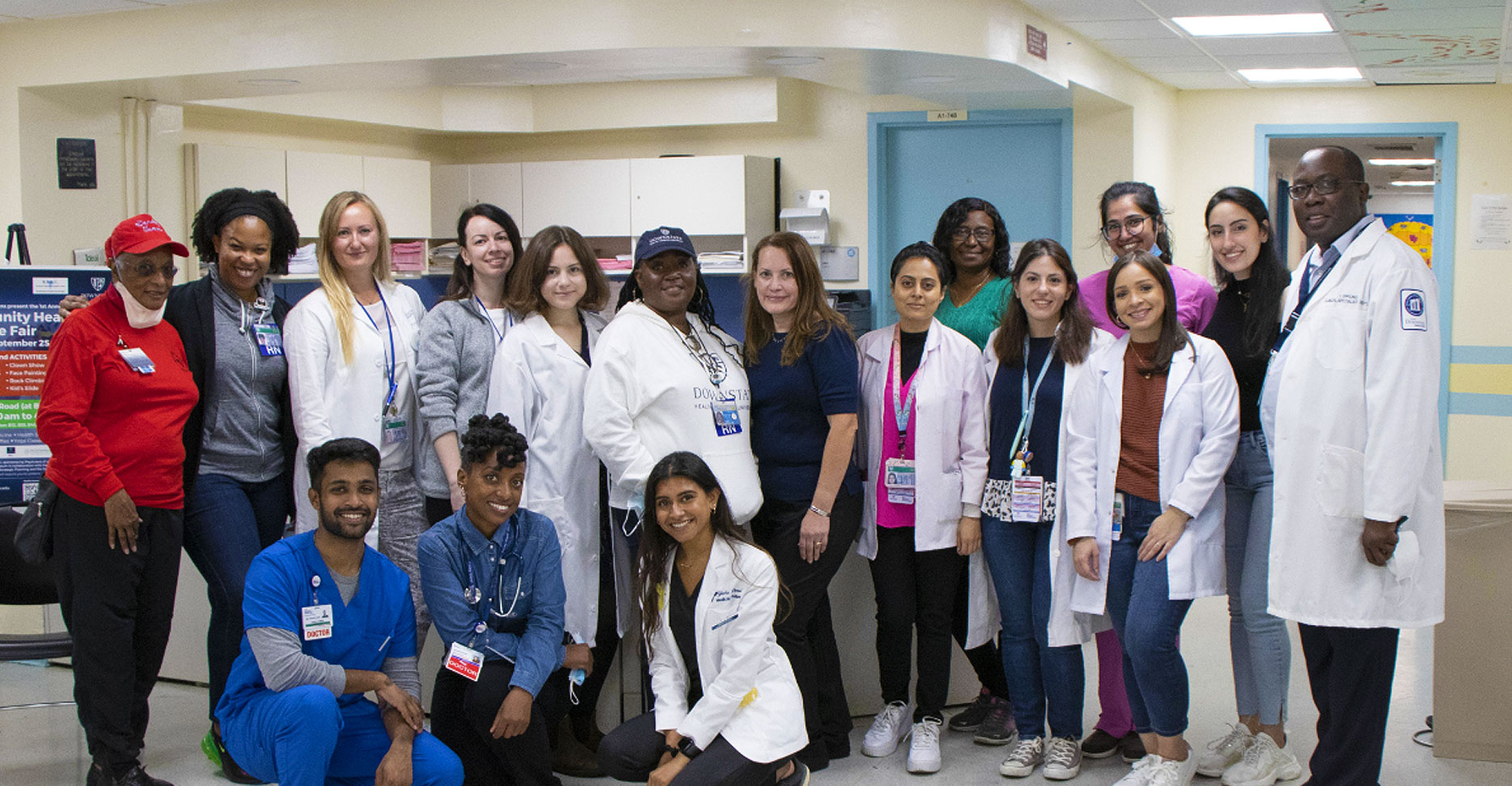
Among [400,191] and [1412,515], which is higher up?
[400,191]

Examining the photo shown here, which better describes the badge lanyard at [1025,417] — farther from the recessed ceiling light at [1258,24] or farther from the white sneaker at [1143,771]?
the recessed ceiling light at [1258,24]

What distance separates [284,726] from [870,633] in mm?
1801

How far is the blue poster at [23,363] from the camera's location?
4.13 m

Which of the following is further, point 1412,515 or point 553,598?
point 553,598

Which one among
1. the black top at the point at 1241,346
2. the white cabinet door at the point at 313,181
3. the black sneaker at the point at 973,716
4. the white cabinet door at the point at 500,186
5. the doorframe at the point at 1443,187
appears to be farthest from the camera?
the doorframe at the point at 1443,187

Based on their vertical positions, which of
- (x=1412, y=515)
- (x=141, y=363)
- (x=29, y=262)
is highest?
(x=29, y=262)

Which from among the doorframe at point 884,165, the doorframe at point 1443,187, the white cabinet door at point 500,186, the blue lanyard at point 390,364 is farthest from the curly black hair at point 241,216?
the doorframe at point 1443,187

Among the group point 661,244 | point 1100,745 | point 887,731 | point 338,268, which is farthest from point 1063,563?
point 338,268

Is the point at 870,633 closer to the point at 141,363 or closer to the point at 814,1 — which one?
the point at 141,363

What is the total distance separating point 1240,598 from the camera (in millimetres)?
3174

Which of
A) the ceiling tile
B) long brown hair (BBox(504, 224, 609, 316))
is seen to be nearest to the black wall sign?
long brown hair (BBox(504, 224, 609, 316))

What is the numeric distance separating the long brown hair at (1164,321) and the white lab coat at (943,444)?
505 millimetres

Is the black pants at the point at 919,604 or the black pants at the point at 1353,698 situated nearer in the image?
the black pants at the point at 1353,698

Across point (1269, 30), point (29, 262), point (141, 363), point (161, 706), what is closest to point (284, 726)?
point (141, 363)
